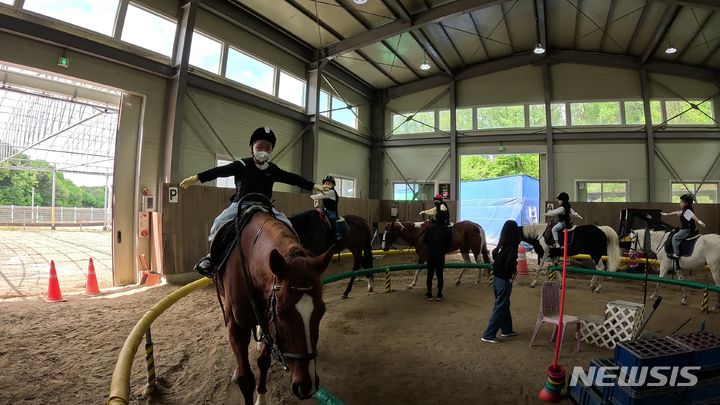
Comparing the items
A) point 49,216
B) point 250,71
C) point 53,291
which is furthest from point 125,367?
point 49,216

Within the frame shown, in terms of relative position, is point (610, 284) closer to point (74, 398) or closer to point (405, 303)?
point (405, 303)

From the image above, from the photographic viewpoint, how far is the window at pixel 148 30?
8.32m

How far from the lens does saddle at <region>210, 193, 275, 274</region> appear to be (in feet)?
9.41

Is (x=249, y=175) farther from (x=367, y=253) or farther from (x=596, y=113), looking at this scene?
(x=596, y=113)

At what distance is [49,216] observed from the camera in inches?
788

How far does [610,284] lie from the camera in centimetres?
888

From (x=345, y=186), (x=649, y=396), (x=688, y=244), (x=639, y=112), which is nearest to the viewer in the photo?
(x=649, y=396)

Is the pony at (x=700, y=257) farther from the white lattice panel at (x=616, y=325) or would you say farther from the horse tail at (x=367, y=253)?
the horse tail at (x=367, y=253)

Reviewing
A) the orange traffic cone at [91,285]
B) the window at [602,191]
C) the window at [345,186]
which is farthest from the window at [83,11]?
the window at [602,191]

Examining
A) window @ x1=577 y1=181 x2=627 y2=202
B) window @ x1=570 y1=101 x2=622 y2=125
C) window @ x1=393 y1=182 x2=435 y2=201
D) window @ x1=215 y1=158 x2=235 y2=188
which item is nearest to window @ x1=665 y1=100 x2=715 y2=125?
window @ x1=570 y1=101 x2=622 y2=125

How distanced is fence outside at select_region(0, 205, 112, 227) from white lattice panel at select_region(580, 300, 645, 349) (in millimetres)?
22142

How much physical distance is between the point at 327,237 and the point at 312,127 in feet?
24.6

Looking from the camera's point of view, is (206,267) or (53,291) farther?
(53,291)

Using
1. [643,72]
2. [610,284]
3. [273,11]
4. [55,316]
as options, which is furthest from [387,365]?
[643,72]
